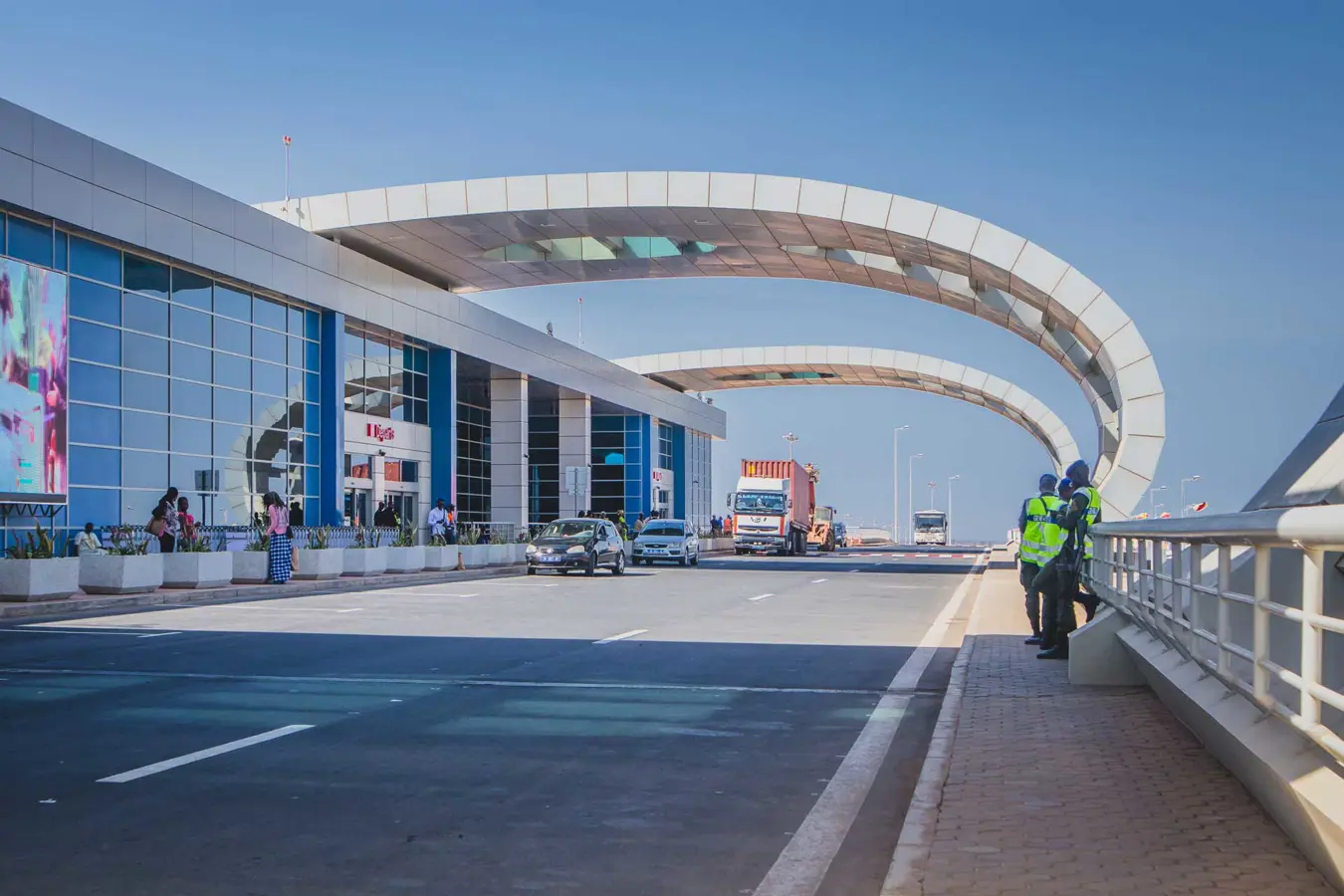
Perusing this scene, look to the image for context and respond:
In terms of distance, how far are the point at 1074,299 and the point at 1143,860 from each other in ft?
100

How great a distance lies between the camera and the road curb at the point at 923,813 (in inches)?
215

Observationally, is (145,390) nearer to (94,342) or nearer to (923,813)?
(94,342)

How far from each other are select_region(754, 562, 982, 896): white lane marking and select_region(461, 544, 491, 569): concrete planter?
27.2 meters

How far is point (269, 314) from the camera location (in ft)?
126

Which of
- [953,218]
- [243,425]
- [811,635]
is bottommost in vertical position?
[811,635]

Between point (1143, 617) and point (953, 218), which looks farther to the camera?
point (953, 218)

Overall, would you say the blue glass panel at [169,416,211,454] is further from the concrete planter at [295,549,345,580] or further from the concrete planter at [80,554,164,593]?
the concrete planter at [80,554,164,593]

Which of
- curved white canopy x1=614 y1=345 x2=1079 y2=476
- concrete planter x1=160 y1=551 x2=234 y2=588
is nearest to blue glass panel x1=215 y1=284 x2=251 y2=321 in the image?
concrete planter x1=160 y1=551 x2=234 y2=588

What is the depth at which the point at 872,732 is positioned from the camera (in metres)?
10.0

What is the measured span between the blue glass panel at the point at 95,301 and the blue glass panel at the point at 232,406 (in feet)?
15.4

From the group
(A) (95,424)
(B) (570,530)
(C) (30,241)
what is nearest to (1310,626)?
(C) (30,241)

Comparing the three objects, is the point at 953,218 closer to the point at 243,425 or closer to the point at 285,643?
the point at 243,425

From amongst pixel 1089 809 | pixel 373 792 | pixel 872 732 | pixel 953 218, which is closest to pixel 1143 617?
pixel 872 732

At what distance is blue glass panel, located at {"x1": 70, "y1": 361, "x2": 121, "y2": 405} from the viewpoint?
30219mm
